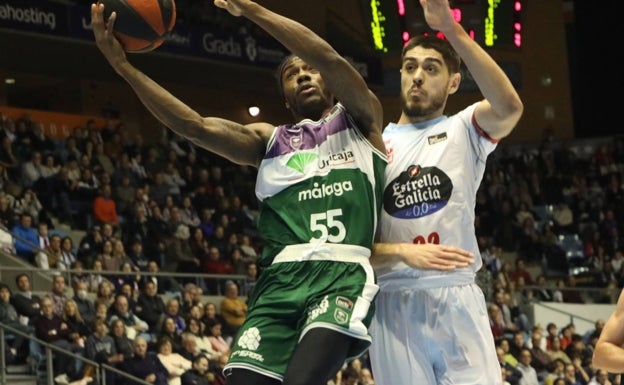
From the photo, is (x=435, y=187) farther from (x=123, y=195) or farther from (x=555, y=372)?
(x=123, y=195)

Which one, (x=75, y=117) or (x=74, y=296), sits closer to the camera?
(x=74, y=296)

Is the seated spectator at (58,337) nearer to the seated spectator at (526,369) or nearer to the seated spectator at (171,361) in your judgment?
the seated spectator at (171,361)

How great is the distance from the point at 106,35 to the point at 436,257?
1.73m

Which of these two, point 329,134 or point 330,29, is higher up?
point 330,29

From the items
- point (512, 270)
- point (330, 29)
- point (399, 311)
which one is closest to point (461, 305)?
point (399, 311)

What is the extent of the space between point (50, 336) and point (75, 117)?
9.93m

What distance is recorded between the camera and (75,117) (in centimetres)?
2098

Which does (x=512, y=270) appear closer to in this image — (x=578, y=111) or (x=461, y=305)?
(x=578, y=111)

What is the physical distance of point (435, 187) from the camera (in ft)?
16.2

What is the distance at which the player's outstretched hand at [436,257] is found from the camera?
15.3 feet

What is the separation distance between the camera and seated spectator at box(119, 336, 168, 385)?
11.9 metres

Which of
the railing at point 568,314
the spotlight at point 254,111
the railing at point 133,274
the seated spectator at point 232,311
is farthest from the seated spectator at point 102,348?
the spotlight at point 254,111

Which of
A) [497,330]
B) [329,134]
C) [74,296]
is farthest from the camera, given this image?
[497,330]

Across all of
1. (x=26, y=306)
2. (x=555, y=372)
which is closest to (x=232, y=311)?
(x=26, y=306)
